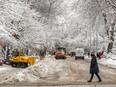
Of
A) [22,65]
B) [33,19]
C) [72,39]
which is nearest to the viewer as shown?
[22,65]

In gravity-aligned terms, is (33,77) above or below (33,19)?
below

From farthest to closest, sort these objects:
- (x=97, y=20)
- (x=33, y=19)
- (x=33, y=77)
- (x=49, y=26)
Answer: (x=49, y=26)
(x=33, y=19)
(x=97, y=20)
(x=33, y=77)

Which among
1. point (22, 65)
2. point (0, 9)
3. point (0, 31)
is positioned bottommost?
point (22, 65)

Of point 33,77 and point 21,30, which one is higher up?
point 21,30

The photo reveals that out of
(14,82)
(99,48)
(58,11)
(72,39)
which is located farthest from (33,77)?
(72,39)

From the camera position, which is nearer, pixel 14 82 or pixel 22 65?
pixel 14 82

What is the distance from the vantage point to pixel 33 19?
163ft

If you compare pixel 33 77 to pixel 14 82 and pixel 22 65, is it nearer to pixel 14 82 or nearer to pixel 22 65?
pixel 14 82

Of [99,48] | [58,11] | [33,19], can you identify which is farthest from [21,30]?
[99,48]

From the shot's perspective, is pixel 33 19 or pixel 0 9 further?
pixel 33 19

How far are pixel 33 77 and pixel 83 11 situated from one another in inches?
867

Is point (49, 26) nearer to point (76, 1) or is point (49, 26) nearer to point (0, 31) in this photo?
point (76, 1)

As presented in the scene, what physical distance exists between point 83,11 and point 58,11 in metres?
12.0

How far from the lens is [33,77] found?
2181cm
